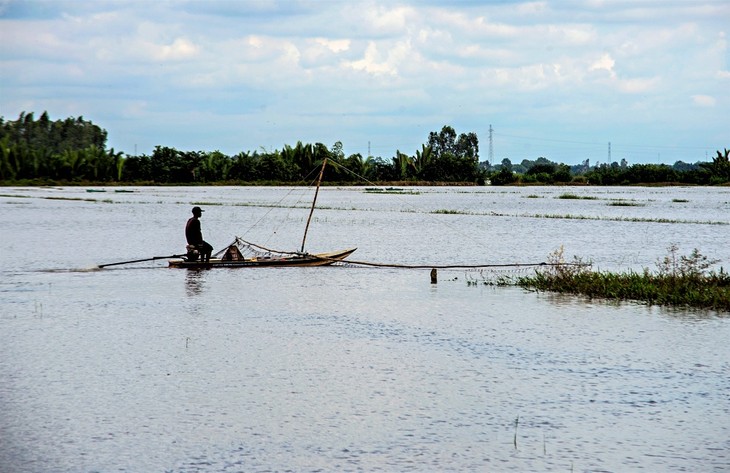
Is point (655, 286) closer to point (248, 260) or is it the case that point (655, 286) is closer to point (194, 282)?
point (248, 260)

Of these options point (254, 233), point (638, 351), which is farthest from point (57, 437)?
point (254, 233)

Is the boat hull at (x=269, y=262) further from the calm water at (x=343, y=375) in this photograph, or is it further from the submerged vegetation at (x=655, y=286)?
the submerged vegetation at (x=655, y=286)

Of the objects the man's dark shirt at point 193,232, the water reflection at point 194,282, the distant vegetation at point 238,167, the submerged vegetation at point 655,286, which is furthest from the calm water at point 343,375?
the distant vegetation at point 238,167

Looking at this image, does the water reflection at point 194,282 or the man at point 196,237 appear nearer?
the water reflection at point 194,282

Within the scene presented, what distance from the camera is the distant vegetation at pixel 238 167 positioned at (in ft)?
281

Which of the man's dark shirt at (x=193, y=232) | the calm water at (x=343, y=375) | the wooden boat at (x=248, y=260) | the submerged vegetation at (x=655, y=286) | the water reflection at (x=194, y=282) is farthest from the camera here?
the wooden boat at (x=248, y=260)

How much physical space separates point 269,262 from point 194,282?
2034 mm

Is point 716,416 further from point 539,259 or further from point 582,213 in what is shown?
point 582,213

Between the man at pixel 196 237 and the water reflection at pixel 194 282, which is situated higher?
the man at pixel 196 237

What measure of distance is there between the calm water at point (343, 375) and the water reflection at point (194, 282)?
0.11 metres

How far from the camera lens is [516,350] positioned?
39.3ft

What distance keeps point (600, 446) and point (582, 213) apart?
138 feet

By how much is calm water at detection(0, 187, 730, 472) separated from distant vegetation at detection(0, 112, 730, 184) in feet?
199

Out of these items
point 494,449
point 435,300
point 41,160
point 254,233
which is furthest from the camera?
point 41,160
